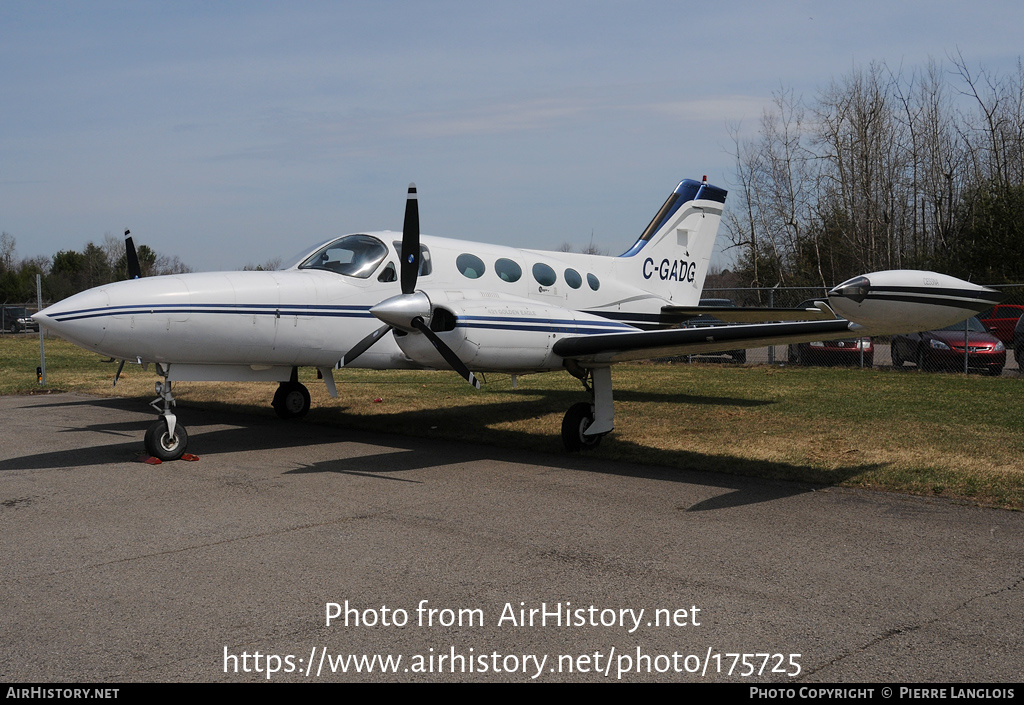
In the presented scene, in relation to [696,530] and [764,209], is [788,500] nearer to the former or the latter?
[696,530]

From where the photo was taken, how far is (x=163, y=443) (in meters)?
10.1

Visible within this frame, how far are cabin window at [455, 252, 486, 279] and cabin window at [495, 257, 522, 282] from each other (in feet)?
0.98

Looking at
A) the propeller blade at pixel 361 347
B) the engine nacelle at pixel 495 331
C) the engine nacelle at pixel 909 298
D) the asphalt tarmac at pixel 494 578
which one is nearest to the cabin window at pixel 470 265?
the engine nacelle at pixel 495 331

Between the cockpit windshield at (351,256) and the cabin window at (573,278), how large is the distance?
3.36 metres

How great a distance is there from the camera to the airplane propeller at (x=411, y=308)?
29.9ft

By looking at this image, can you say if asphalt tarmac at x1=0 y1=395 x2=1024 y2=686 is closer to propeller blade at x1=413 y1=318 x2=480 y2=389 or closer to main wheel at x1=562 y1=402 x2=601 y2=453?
propeller blade at x1=413 y1=318 x2=480 y2=389

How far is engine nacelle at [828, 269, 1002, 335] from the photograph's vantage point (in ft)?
24.6

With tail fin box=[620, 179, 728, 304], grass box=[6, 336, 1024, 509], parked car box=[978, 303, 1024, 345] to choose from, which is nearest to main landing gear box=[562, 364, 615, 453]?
grass box=[6, 336, 1024, 509]

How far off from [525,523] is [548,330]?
3.64 m

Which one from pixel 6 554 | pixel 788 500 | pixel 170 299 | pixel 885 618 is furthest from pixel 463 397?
pixel 885 618

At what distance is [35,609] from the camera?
498cm

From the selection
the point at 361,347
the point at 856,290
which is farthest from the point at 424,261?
the point at 856,290
